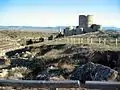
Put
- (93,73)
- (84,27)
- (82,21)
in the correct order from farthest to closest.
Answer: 1. (82,21)
2. (84,27)
3. (93,73)

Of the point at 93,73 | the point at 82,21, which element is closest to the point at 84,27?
the point at 82,21

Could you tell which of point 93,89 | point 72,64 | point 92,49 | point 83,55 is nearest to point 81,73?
point 72,64

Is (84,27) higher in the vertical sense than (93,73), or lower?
lower

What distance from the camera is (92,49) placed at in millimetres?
30516

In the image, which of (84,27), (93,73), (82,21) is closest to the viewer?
(93,73)

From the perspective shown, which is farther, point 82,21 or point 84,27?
point 82,21

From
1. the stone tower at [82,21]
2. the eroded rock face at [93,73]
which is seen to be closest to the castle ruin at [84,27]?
the stone tower at [82,21]

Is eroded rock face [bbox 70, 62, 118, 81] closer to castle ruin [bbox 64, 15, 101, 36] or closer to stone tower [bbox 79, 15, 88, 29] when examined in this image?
castle ruin [bbox 64, 15, 101, 36]

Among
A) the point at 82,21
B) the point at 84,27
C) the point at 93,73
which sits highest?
the point at 93,73

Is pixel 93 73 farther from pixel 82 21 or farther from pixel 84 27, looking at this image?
pixel 82 21

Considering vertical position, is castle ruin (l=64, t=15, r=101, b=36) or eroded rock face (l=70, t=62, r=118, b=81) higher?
eroded rock face (l=70, t=62, r=118, b=81)

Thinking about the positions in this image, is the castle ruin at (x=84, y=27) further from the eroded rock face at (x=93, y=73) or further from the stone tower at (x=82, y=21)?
the eroded rock face at (x=93, y=73)

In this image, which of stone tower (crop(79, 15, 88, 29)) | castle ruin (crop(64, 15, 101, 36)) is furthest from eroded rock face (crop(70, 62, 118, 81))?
stone tower (crop(79, 15, 88, 29))

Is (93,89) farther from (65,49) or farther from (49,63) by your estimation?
(65,49)
